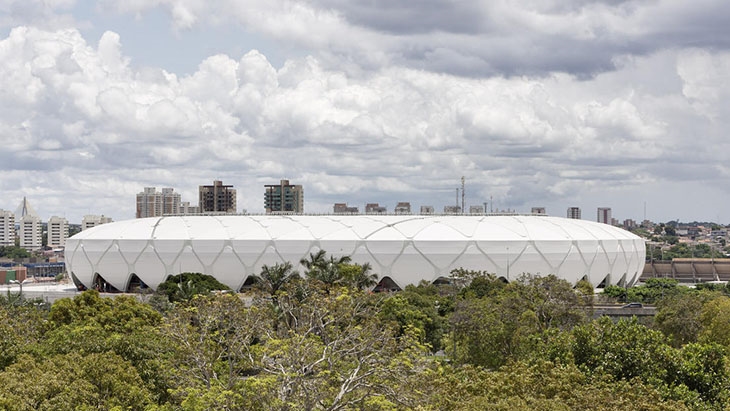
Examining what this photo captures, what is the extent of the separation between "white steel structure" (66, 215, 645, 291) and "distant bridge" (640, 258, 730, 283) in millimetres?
44148

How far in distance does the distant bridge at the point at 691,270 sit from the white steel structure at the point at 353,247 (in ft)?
145

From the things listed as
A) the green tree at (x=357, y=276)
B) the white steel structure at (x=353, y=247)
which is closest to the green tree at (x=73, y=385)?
the green tree at (x=357, y=276)

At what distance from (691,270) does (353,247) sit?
75.7m

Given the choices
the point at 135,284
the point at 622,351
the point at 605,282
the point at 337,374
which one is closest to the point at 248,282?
the point at 135,284

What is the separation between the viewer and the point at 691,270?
5994 inches

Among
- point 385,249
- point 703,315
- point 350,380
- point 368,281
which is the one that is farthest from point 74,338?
point 385,249

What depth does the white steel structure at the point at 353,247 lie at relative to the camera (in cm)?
10238

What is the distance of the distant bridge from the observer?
495ft

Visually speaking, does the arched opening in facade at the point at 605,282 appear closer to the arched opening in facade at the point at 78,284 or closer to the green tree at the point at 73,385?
the arched opening in facade at the point at 78,284

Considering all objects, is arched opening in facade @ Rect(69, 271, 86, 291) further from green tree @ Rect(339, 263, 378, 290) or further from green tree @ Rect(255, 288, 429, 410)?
green tree @ Rect(255, 288, 429, 410)

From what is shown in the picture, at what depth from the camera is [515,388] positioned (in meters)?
26.5

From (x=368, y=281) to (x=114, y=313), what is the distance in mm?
34883

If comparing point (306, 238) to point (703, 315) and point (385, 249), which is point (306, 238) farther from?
point (703, 315)

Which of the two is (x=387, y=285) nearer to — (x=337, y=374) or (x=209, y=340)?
(x=209, y=340)
